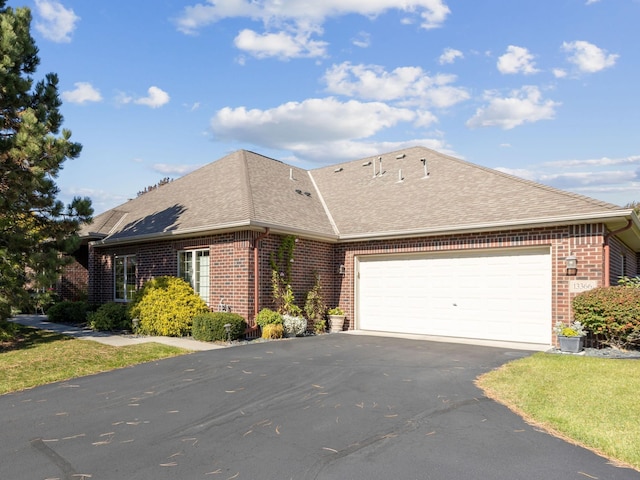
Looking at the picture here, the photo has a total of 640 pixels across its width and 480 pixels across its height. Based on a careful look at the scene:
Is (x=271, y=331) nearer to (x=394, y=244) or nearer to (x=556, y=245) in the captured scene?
(x=394, y=244)

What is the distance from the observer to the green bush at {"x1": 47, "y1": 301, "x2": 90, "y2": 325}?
15.4 meters

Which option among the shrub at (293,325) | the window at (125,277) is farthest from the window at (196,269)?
the window at (125,277)

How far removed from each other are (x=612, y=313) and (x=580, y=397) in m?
4.42

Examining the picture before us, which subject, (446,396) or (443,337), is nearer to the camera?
(446,396)

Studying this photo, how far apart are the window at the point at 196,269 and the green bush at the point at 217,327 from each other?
1939 mm

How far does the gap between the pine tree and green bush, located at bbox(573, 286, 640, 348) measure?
1274cm

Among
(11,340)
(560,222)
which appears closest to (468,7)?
(560,222)

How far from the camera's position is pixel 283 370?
25.5ft

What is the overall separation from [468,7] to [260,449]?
11800 millimetres

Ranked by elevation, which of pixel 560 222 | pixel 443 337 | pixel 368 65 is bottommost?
pixel 443 337

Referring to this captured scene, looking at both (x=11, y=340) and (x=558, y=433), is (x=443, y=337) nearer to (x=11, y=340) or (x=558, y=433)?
(x=558, y=433)

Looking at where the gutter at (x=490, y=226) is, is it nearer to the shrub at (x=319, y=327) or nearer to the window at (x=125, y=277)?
the shrub at (x=319, y=327)

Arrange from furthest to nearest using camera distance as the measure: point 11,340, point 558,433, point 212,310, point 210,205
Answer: point 210,205
point 212,310
point 11,340
point 558,433

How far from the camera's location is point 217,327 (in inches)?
434
